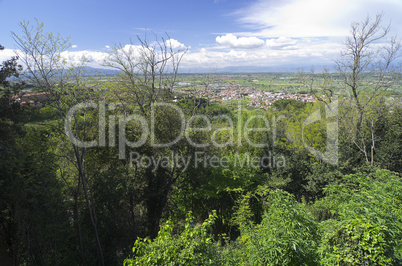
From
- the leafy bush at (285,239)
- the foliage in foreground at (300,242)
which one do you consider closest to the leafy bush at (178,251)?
the foliage in foreground at (300,242)

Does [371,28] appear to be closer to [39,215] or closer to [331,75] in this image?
[331,75]

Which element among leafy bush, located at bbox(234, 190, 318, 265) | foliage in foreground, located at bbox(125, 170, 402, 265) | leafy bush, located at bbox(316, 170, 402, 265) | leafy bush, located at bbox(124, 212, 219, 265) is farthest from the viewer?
leafy bush, located at bbox(234, 190, 318, 265)

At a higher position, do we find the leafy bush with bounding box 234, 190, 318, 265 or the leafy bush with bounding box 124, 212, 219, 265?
the leafy bush with bounding box 124, 212, 219, 265

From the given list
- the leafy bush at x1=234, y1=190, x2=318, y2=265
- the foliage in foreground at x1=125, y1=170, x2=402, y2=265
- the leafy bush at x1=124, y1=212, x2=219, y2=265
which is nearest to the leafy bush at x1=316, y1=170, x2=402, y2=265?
the foliage in foreground at x1=125, y1=170, x2=402, y2=265

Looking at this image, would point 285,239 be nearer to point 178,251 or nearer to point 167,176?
point 178,251

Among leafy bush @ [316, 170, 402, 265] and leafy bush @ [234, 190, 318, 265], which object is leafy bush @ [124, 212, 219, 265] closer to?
leafy bush @ [234, 190, 318, 265]

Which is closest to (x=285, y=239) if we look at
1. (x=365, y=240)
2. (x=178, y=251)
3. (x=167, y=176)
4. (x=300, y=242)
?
(x=300, y=242)

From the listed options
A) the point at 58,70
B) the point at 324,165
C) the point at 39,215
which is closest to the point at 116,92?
the point at 58,70

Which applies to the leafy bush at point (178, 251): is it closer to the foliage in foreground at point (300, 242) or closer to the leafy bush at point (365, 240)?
the foliage in foreground at point (300, 242)
